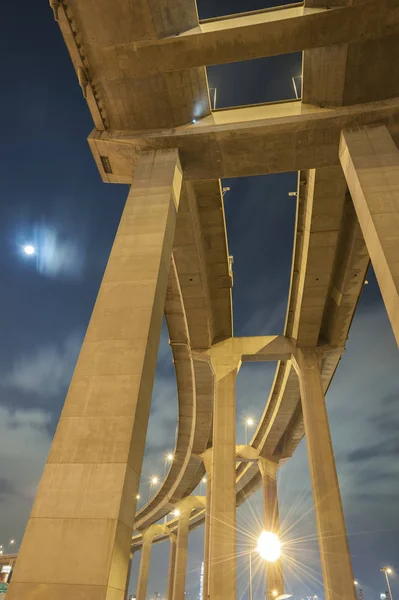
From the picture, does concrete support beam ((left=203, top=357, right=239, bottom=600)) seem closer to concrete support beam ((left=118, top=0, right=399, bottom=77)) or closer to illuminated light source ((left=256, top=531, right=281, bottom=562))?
illuminated light source ((left=256, top=531, right=281, bottom=562))

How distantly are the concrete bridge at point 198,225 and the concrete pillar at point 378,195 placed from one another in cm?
5

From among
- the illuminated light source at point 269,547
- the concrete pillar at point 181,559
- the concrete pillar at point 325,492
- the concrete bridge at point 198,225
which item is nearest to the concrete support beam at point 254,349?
the concrete bridge at point 198,225

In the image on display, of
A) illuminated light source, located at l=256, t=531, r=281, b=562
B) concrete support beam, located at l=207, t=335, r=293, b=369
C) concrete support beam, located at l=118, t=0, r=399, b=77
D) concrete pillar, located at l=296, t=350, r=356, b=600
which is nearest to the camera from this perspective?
concrete support beam, located at l=118, t=0, r=399, b=77

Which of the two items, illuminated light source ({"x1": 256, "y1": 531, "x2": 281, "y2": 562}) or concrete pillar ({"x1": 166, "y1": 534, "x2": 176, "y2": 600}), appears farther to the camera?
concrete pillar ({"x1": 166, "y1": 534, "x2": 176, "y2": 600})

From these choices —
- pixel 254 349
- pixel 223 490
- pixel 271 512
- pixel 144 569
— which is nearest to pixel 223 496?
pixel 223 490

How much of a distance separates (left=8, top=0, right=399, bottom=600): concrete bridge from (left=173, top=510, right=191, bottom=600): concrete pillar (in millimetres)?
30835

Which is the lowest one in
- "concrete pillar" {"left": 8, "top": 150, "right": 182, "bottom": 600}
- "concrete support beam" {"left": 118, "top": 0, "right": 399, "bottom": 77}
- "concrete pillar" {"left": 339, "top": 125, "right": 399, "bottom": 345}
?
"concrete pillar" {"left": 8, "top": 150, "right": 182, "bottom": 600}

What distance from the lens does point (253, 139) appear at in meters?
12.1

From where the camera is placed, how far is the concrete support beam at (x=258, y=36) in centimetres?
1013

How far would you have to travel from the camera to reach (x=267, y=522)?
33.0 meters

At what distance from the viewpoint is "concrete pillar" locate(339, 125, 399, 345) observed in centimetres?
842

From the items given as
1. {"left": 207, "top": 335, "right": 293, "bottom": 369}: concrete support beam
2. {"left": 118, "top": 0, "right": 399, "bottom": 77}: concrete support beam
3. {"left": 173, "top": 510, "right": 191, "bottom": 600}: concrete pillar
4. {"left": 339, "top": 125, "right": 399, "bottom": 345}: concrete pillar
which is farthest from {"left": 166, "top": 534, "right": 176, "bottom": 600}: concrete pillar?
{"left": 118, "top": 0, "right": 399, "bottom": 77}: concrete support beam

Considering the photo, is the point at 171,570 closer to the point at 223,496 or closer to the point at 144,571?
the point at 144,571

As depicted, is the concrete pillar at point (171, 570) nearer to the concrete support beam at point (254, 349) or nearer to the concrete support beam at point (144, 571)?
the concrete support beam at point (144, 571)
